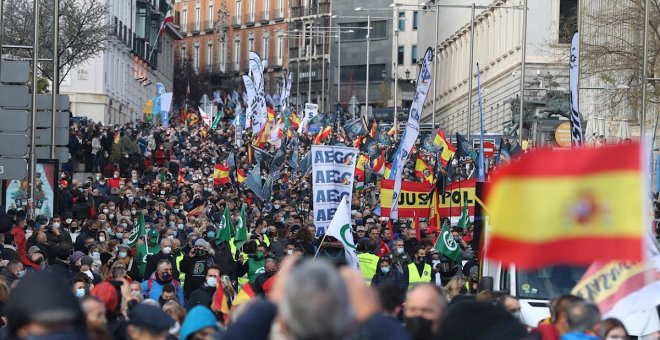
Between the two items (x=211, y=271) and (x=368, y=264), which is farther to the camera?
(x=368, y=264)

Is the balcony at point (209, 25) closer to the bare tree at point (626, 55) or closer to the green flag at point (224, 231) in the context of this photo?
the bare tree at point (626, 55)

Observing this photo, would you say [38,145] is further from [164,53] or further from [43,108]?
[164,53]

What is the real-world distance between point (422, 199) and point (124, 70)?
61653 millimetres

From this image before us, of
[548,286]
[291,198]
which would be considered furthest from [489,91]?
[548,286]

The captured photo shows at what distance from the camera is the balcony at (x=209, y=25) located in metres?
166

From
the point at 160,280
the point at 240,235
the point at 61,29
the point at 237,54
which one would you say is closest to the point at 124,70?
the point at 61,29

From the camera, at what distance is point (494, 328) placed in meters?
8.61

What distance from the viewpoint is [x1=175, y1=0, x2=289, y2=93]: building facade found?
508 feet

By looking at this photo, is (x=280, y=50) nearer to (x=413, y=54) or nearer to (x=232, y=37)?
(x=232, y=37)

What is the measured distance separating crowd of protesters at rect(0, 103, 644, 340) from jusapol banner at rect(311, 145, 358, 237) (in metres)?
0.39

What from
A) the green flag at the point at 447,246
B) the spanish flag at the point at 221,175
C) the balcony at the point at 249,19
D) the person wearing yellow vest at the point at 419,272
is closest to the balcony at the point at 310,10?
the balcony at the point at 249,19

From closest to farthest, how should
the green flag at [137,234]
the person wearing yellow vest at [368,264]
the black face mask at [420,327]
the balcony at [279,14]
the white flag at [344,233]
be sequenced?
1. the black face mask at [420,327]
2. the white flag at [344,233]
3. the person wearing yellow vest at [368,264]
4. the green flag at [137,234]
5. the balcony at [279,14]

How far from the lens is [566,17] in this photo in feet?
245

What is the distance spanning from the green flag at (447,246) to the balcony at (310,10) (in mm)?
116549
